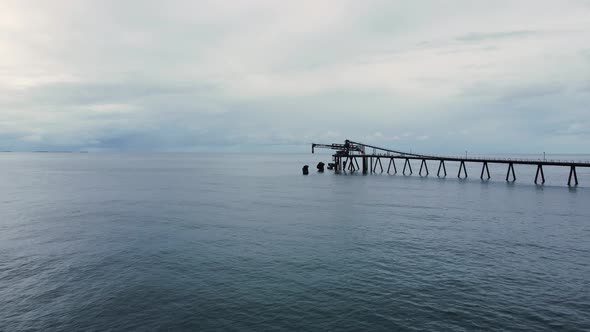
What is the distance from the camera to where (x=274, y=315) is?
70.5 ft

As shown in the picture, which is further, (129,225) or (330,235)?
(129,225)

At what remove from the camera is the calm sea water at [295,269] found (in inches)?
832

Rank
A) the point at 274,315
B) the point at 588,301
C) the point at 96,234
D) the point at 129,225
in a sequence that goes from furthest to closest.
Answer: the point at 129,225, the point at 96,234, the point at 588,301, the point at 274,315

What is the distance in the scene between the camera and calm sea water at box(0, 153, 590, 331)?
21.1 m

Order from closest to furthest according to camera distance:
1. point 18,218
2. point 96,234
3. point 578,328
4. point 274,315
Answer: point 578,328
point 274,315
point 96,234
point 18,218

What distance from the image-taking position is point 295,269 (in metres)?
29.2

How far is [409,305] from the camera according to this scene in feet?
74.3

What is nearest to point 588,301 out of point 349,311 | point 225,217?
point 349,311

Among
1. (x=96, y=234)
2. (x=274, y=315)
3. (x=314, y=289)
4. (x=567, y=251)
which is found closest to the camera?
(x=274, y=315)

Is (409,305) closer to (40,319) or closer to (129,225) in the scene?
(40,319)

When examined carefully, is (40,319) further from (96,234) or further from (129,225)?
(129,225)

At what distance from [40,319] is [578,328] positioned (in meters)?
30.0

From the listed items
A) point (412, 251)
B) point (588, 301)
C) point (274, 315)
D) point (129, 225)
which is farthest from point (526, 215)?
point (129, 225)

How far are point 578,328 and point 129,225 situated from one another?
147 ft
